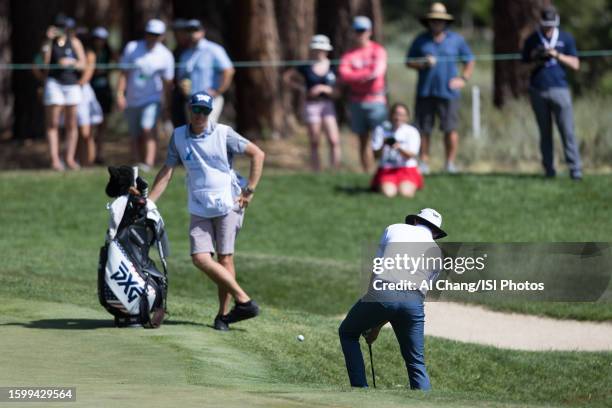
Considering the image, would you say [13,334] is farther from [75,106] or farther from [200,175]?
[75,106]

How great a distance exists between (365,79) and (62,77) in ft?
13.3

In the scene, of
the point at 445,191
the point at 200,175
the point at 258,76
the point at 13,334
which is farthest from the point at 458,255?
the point at 258,76

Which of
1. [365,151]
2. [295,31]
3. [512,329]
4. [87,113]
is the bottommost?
[512,329]

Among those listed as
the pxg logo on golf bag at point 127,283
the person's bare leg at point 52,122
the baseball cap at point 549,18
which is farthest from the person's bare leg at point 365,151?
the pxg logo on golf bag at point 127,283

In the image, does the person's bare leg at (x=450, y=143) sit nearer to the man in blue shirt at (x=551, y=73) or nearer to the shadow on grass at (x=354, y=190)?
the shadow on grass at (x=354, y=190)

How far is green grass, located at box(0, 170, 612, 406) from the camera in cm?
1026

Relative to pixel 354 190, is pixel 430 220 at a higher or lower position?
higher

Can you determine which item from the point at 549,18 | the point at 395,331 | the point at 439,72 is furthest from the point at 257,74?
the point at 395,331

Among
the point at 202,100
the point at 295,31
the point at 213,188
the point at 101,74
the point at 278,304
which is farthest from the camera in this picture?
the point at 295,31

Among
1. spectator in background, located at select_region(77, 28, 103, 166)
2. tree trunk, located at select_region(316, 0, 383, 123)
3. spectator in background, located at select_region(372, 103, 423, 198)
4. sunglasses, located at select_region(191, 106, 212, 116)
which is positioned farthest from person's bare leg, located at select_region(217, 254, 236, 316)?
tree trunk, located at select_region(316, 0, 383, 123)

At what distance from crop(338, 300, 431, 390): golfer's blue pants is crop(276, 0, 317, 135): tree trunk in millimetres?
17112

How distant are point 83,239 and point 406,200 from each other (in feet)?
13.7

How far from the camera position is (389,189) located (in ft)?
64.3

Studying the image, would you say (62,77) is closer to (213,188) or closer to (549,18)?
(549,18)
